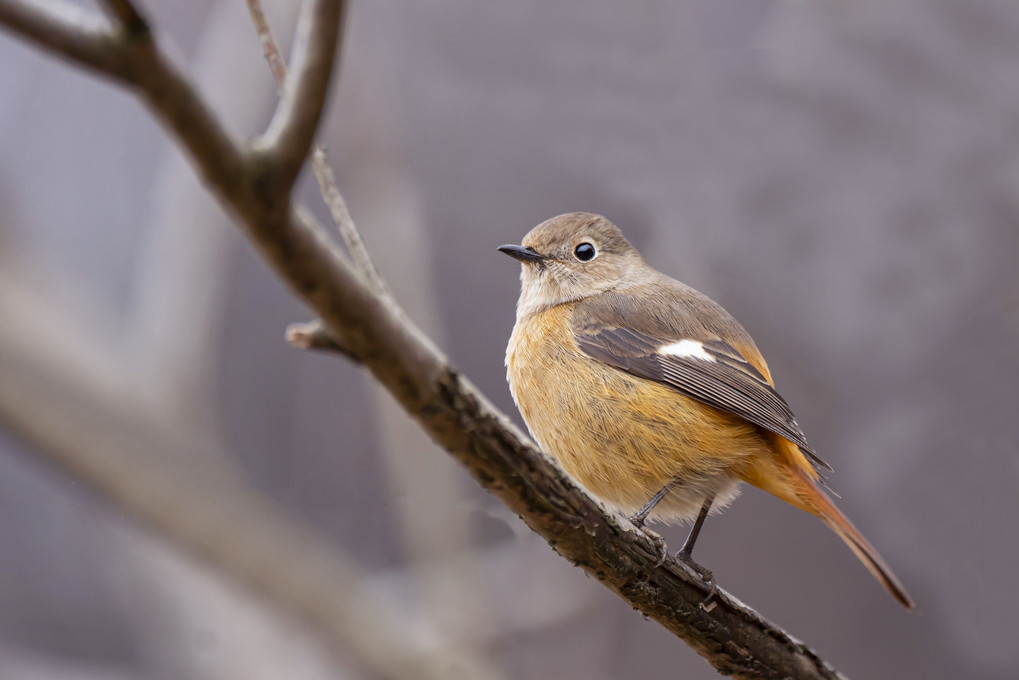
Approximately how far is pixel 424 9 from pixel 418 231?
131 centimetres

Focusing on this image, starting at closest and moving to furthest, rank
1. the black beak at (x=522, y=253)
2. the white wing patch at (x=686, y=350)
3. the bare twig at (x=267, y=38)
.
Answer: the bare twig at (x=267, y=38) < the white wing patch at (x=686, y=350) < the black beak at (x=522, y=253)

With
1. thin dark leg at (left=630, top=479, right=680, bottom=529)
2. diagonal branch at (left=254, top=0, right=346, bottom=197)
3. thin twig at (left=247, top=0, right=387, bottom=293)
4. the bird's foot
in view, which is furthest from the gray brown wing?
diagonal branch at (left=254, top=0, right=346, bottom=197)

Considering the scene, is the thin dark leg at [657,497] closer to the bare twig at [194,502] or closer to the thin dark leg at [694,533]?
the thin dark leg at [694,533]

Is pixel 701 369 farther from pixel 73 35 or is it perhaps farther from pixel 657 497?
pixel 73 35

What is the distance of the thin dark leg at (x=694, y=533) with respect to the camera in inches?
86.6

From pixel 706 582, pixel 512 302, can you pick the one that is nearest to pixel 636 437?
pixel 706 582

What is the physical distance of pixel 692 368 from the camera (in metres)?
2.41

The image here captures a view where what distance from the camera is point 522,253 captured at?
277cm

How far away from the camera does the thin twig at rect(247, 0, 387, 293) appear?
127 cm

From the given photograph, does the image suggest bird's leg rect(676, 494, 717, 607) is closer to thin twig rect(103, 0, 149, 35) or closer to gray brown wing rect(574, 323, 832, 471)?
gray brown wing rect(574, 323, 832, 471)

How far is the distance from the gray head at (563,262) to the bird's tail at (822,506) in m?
0.92

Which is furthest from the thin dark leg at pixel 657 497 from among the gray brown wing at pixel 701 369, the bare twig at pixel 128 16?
the bare twig at pixel 128 16

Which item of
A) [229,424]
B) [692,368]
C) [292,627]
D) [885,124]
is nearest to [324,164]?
[692,368]

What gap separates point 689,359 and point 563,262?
642mm
